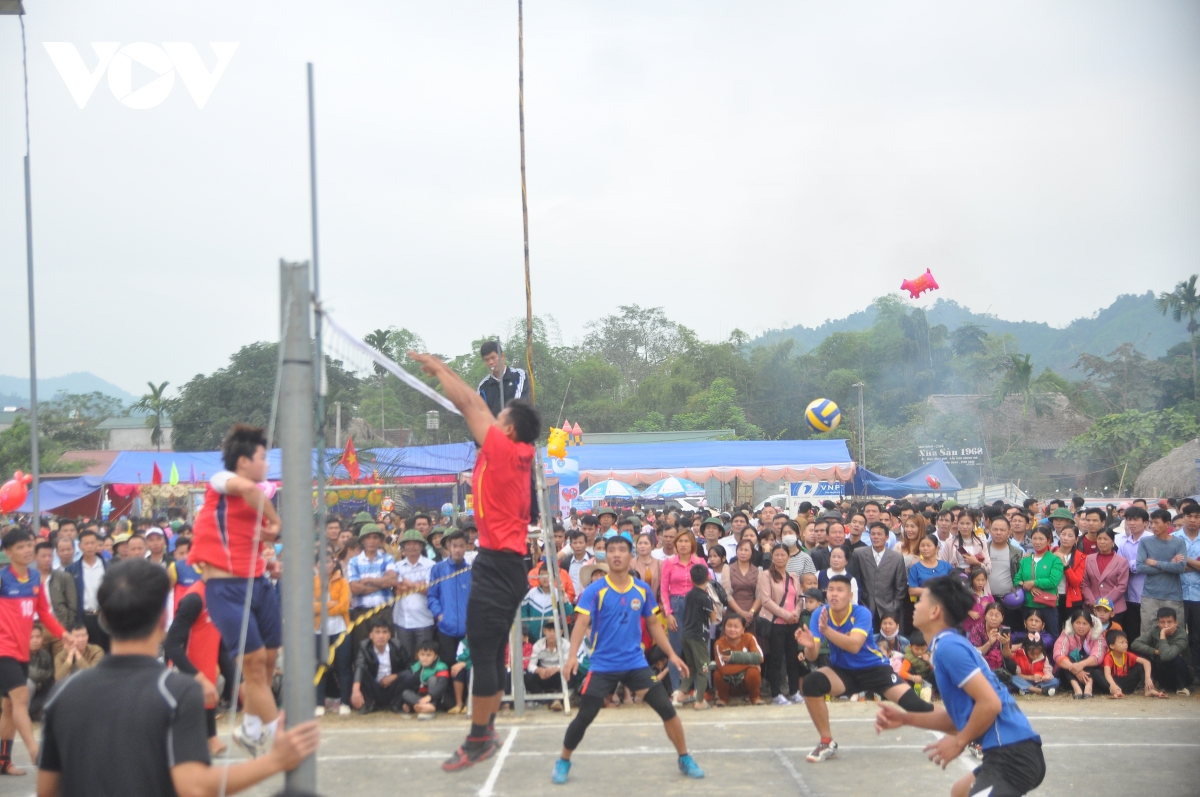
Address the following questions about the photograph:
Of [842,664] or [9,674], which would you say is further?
[842,664]

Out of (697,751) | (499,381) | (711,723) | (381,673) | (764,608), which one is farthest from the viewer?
(764,608)

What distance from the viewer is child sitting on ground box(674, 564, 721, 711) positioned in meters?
9.09

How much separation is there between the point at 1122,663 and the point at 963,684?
6510mm

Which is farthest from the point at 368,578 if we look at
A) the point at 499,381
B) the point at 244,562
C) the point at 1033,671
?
the point at 1033,671

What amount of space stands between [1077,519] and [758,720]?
216 inches

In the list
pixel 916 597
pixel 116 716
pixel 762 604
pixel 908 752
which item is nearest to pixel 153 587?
pixel 116 716

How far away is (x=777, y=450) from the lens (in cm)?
2770

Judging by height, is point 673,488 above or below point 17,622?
below

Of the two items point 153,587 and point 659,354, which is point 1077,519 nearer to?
point 153,587

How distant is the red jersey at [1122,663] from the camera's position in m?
9.55

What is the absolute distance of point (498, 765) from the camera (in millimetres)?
6828

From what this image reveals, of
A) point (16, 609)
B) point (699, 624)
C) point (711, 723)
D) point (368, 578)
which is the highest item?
point (16, 609)

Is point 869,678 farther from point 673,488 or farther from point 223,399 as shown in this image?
point 223,399

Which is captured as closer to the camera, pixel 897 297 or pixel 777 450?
pixel 777 450
